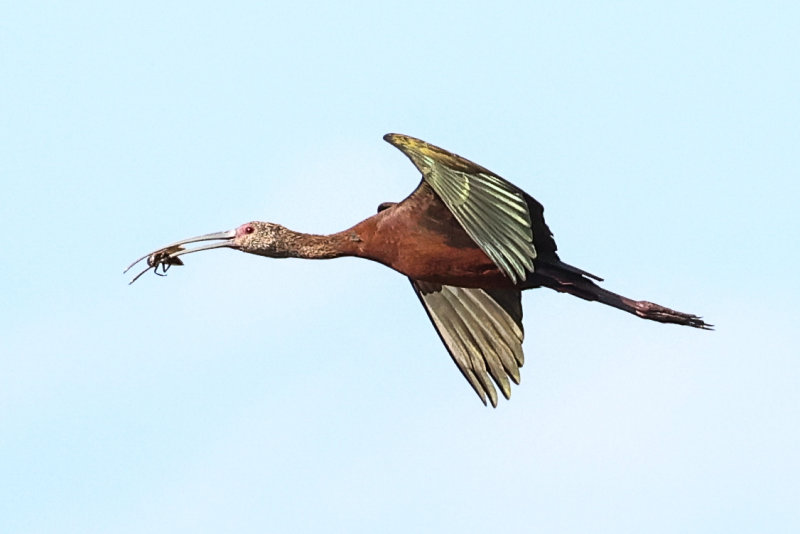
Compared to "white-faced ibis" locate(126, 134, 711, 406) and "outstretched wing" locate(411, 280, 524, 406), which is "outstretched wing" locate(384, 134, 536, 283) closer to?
"white-faced ibis" locate(126, 134, 711, 406)

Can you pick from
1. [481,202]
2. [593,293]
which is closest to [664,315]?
[593,293]

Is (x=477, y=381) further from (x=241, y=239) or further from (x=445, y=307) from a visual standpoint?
(x=241, y=239)

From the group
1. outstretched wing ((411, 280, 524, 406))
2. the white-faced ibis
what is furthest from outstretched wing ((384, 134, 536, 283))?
outstretched wing ((411, 280, 524, 406))

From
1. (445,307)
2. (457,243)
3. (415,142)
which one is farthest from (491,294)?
(415,142)

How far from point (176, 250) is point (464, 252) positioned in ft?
8.97

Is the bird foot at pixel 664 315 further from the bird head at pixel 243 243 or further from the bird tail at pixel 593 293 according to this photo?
the bird head at pixel 243 243

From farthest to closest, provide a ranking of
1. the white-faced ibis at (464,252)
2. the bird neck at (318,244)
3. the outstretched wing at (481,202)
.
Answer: the bird neck at (318,244), the white-faced ibis at (464,252), the outstretched wing at (481,202)

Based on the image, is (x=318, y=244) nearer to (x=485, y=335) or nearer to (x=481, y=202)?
(x=485, y=335)

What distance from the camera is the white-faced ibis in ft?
50.9

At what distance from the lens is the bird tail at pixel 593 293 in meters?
17.1

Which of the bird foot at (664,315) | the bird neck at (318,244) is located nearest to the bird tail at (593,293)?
the bird foot at (664,315)

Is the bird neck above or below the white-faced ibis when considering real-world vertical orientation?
above

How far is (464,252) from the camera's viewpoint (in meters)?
16.6

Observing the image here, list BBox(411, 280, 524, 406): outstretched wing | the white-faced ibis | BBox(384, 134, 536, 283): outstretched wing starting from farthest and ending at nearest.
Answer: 1. BBox(411, 280, 524, 406): outstretched wing
2. the white-faced ibis
3. BBox(384, 134, 536, 283): outstretched wing
